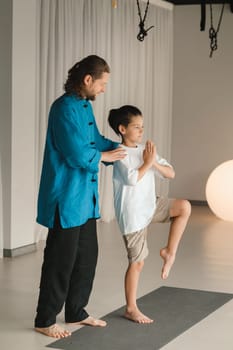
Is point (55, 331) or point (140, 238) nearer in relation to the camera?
point (55, 331)

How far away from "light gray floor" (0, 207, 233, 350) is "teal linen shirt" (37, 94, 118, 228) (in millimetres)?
698

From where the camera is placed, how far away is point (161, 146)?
10359mm

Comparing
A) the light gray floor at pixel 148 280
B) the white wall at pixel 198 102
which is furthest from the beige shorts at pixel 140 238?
the white wall at pixel 198 102

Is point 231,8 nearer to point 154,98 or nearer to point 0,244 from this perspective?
point 154,98

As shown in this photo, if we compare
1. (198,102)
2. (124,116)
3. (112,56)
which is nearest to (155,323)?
(124,116)

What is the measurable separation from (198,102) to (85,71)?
627 centimetres

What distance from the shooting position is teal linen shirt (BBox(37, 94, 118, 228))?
13.8ft

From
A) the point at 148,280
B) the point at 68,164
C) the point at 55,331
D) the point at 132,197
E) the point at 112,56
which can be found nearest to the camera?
the point at 68,164

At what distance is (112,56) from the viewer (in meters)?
8.95

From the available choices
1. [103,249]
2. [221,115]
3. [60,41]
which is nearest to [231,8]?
[221,115]

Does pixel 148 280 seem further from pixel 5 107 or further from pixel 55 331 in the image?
pixel 5 107

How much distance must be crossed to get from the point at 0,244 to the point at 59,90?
1789mm

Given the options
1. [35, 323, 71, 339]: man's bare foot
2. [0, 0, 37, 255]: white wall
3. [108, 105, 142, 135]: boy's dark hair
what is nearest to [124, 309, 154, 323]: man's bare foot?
[35, 323, 71, 339]: man's bare foot

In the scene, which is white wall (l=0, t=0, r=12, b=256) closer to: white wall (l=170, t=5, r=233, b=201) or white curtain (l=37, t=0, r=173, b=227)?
white curtain (l=37, t=0, r=173, b=227)
